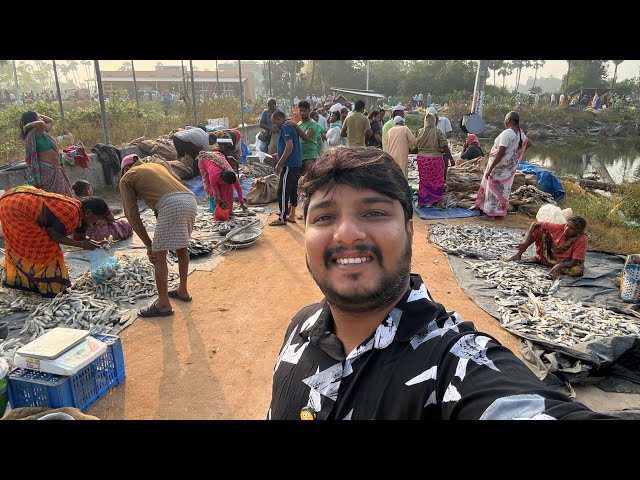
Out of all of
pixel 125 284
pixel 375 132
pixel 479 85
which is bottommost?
pixel 125 284

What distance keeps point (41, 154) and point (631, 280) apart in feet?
26.6

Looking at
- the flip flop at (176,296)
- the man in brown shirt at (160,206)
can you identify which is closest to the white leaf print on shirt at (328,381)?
the man in brown shirt at (160,206)

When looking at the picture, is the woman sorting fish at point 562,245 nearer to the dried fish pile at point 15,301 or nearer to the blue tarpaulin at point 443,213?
the blue tarpaulin at point 443,213

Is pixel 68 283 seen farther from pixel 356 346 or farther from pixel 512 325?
pixel 512 325

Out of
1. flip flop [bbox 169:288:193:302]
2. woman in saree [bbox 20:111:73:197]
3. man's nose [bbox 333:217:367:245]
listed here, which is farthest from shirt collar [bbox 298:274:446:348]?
woman in saree [bbox 20:111:73:197]

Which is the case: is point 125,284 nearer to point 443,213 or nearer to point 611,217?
point 443,213

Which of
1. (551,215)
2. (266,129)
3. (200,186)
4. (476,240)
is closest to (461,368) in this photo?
(551,215)

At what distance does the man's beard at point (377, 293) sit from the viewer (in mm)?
1317

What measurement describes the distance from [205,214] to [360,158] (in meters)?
7.53

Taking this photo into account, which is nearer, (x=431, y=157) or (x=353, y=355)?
(x=353, y=355)

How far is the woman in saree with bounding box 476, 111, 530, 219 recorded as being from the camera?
7789 mm

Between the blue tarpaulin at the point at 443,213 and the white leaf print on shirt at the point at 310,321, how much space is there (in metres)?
7.46

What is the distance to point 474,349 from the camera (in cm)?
116

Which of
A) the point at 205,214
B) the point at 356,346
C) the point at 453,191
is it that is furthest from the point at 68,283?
the point at 453,191
